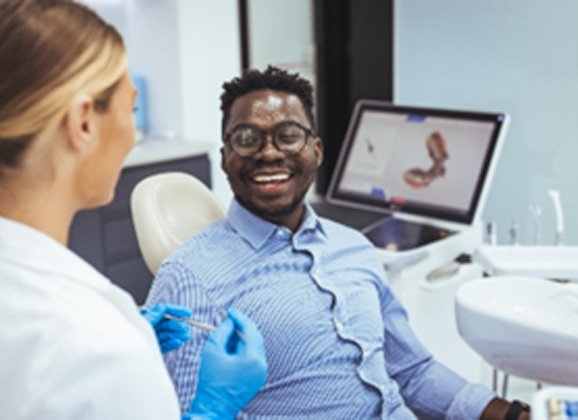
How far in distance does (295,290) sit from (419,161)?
102cm

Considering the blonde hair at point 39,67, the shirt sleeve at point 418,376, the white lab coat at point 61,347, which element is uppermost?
the blonde hair at point 39,67

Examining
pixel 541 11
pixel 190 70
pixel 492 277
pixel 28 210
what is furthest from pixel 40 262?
pixel 190 70

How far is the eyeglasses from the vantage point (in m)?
1.51

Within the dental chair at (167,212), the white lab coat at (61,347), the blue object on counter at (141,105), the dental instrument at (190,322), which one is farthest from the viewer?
the blue object on counter at (141,105)

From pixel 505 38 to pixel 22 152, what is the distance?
1.92 meters

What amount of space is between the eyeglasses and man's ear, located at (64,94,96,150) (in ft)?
2.17

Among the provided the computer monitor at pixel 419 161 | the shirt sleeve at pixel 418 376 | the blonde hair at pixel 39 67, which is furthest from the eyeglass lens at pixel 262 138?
the computer monitor at pixel 419 161

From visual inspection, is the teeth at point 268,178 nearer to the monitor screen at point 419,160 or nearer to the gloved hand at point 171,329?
the gloved hand at point 171,329

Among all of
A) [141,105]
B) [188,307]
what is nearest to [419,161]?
[188,307]

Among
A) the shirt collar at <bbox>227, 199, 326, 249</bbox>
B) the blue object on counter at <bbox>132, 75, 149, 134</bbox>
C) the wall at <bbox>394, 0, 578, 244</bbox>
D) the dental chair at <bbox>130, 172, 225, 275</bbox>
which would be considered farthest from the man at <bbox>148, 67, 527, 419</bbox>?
the blue object on counter at <bbox>132, 75, 149, 134</bbox>

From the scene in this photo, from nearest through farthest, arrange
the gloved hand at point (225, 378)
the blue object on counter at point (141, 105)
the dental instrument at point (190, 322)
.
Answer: the gloved hand at point (225, 378), the dental instrument at point (190, 322), the blue object on counter at point (141, 105)

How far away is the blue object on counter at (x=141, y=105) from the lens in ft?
11.7

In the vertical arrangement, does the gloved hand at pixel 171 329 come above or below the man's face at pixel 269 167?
below

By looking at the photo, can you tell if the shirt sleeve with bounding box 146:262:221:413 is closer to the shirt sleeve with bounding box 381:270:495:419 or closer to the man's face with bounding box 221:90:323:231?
the man's face with bounding box 221:90:323:231
